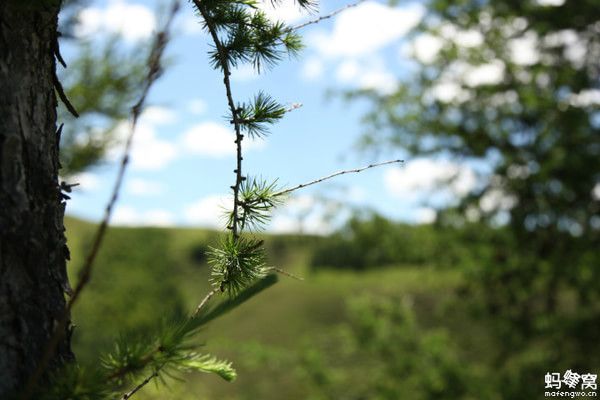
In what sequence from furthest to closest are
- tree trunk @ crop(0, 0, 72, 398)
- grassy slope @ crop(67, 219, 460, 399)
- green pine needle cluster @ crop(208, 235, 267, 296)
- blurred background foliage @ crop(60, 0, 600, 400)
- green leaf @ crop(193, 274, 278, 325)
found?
grassy slope @ crop(67, 219, 460, 399) < blurred background foliage @ crop(60, 0, 600, 400) < green pine needle cluster @ crop(208, 235, 267, 296) < tree trunk @ crop(0, 0, 72, 398) < green leaf @ crop(193, 274, 278, 325)

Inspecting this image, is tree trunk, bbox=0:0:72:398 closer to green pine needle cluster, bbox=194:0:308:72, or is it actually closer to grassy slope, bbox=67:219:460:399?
green pine needle cluster, bbox=194:0:308:72

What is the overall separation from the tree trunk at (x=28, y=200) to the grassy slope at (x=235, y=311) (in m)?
7.03

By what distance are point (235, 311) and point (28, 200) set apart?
3277 cm

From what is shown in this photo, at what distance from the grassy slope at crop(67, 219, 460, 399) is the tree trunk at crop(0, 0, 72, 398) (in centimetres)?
703

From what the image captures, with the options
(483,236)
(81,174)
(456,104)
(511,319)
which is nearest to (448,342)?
(511,319)

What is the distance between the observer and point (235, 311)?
33.3 meters

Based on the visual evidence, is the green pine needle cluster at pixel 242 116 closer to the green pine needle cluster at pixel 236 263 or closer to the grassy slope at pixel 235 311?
the green pine needle cluster at pixel 236 263

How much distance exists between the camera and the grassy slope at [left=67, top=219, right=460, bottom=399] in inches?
532

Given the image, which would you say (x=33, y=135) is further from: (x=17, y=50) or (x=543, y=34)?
(x=543, y=34)

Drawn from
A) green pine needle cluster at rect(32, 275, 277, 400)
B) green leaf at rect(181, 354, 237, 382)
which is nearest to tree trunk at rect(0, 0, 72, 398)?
green pine needle cluster at rect(32, 275, 277, 400)

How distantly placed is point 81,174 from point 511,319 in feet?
23.4

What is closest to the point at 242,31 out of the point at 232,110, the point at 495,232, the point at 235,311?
the point at 232,110

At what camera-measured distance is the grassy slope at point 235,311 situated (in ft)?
44.3

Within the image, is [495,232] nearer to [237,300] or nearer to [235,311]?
[237,300]
